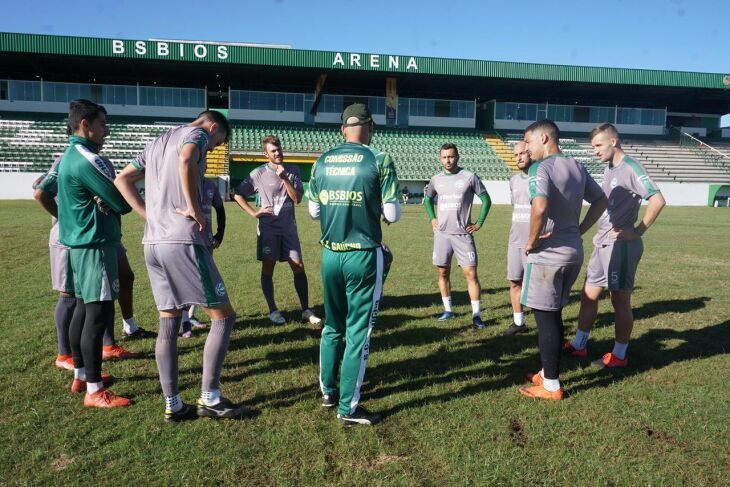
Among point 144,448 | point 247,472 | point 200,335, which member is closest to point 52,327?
point 200,335

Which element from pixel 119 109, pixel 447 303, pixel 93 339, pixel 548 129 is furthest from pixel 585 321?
pixel 119 109

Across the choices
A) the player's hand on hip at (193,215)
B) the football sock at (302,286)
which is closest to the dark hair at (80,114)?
the player's hand on hip at (193,215)

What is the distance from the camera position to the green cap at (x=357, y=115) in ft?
12.1

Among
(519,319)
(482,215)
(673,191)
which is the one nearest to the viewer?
(519,319)

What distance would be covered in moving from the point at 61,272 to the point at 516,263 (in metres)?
4.84

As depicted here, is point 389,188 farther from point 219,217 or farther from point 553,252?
point 219,217

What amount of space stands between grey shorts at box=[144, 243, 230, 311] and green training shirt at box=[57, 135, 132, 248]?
2.15ft

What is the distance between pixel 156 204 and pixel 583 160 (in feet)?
150

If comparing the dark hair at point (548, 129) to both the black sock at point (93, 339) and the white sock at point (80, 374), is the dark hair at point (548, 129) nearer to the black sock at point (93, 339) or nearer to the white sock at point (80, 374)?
the black sock at point (93, 339)

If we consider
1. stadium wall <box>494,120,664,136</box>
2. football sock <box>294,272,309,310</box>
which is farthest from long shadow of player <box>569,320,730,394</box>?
stadium wall <box>494,120,664,136</box>

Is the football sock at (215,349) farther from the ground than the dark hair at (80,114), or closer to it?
closer to it

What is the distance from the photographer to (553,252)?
422cm

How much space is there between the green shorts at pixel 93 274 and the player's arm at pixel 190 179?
1.02 meters

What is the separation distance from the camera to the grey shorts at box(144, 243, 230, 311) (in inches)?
138
